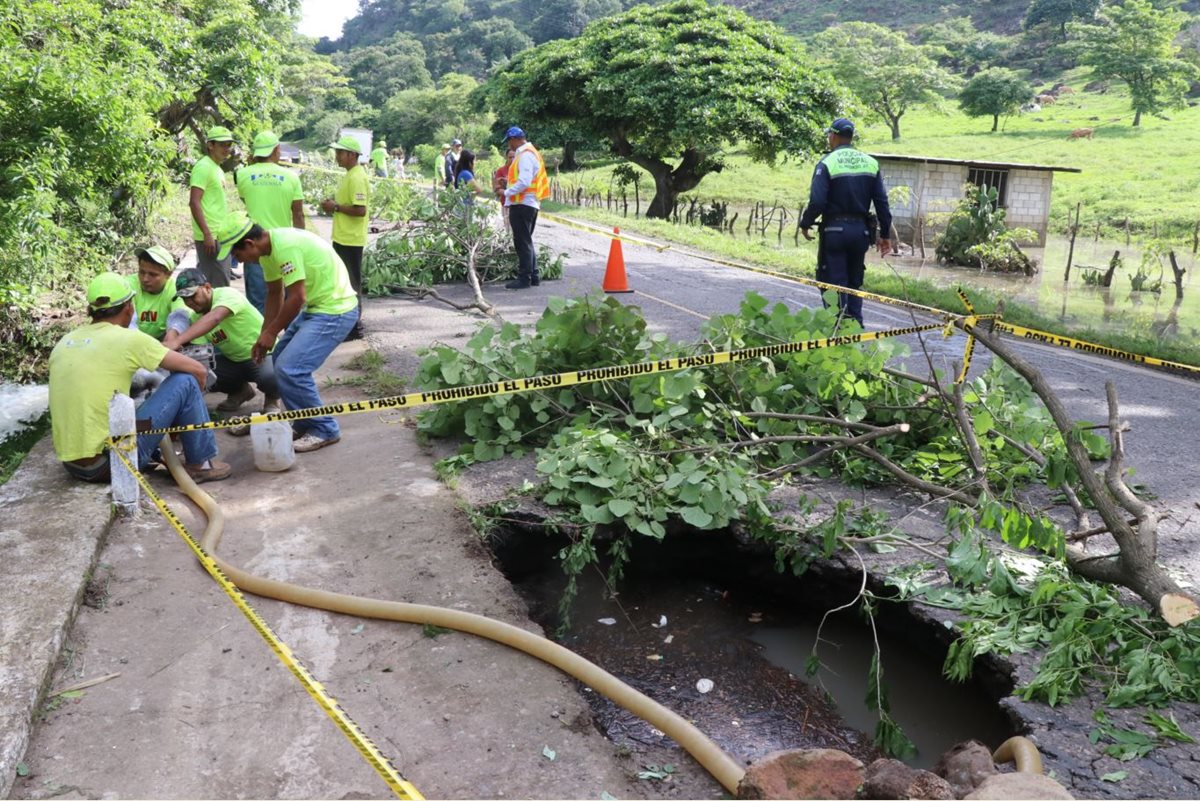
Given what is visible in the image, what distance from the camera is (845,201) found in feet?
24.4

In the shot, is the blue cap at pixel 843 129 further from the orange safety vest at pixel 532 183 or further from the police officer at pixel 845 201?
the orange safety vest at pixel 532 183

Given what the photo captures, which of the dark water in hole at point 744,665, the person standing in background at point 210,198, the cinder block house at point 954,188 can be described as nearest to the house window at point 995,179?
the cinder block house at point 954,188

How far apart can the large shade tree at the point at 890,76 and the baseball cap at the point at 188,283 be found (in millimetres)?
44437

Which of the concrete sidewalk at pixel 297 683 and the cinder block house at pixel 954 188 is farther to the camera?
the cinder block house at pixel 954 188

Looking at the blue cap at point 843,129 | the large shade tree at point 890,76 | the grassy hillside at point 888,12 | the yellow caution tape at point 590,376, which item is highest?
the grassy hillside at point 888,12

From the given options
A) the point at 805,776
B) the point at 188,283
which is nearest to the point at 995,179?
the point at 188,283

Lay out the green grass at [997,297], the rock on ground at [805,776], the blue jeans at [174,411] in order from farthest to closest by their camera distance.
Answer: the green grass at [997,297]
the blue jeans at [174,411]
the rock on ground at [805,776]

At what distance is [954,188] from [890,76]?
30.2 metres

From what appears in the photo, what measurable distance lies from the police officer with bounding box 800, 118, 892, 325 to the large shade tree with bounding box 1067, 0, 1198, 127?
1522 inches

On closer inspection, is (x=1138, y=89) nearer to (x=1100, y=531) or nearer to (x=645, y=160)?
(x=645, y=160)

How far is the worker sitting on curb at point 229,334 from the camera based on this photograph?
5398mm

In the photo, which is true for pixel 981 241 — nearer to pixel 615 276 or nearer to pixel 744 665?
pixel 615 276

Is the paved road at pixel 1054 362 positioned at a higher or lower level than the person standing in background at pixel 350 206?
lower

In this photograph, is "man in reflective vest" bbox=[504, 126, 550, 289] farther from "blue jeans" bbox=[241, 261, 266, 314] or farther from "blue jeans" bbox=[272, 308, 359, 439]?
"blue jeans" bbox=[272, 308, 359, 439]
